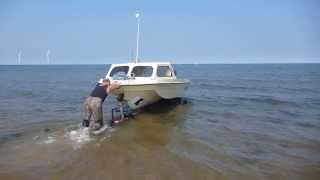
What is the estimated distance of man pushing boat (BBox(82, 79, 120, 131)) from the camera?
12.9 m

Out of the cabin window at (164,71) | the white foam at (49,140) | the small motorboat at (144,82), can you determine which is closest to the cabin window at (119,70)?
the small motorboat at (144,82)

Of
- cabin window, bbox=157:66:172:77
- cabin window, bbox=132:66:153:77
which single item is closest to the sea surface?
cabin window, bbox=157:66:172:77

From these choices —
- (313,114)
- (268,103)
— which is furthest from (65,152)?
(268,103)

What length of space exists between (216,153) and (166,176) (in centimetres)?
256

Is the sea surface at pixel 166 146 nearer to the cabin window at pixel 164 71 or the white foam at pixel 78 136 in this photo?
the white foam at pixel 78 136

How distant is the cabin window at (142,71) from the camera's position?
17.7 metres

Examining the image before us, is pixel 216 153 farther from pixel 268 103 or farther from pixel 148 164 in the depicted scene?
pixel 268 103

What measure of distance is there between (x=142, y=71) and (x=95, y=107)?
5.36 meters

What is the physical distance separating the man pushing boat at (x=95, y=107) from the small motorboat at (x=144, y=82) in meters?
2.18

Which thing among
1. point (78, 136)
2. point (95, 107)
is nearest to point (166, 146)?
point (95, 107)

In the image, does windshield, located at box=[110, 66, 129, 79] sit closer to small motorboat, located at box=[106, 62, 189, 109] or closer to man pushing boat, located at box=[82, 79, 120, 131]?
small motorboat, located at box=[106, 62, 189, 109]

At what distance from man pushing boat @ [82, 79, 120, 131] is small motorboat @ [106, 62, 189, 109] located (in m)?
2.18

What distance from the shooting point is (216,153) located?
10961 mm

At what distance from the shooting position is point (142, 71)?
1784 cm
